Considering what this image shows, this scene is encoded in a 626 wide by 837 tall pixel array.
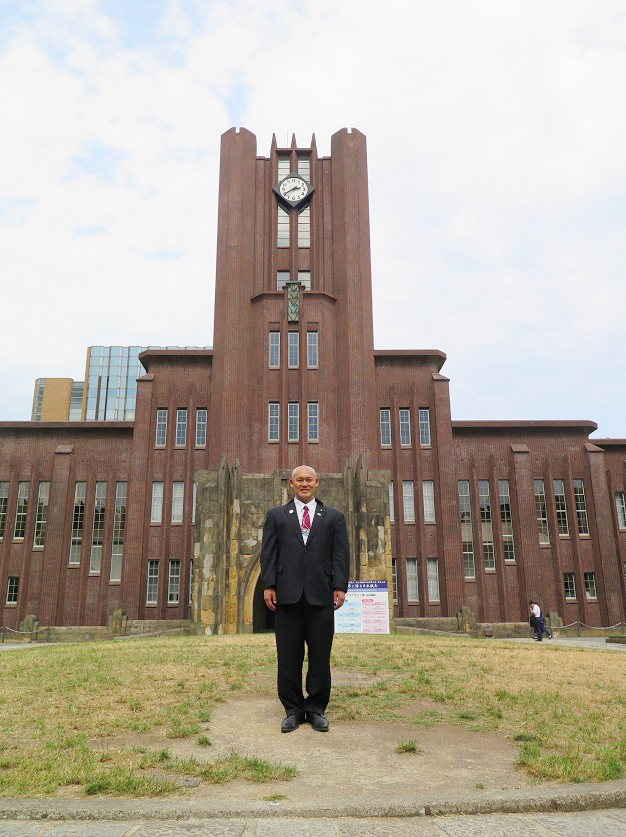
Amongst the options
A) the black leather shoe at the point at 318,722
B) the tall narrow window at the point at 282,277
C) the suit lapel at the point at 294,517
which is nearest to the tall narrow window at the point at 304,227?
the tall narrow window at the point at 282,277

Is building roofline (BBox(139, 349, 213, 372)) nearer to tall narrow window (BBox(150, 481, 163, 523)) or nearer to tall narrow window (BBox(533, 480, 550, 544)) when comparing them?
tall narrow window (BBox(150, 481, 163, 523))

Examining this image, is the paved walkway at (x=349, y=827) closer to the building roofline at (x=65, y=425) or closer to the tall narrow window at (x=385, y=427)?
the tall narrow window at (x=385, y=427)

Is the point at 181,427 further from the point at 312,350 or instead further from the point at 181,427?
the point at 312,350

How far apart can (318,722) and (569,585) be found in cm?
3381

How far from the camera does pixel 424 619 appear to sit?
30.1 metres

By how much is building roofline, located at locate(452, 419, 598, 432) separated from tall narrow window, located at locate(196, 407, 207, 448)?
13.4 metres

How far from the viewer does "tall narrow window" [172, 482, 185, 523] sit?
34469mm

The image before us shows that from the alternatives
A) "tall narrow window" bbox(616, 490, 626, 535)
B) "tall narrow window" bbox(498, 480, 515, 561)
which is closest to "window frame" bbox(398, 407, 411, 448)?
"tall narrow window" bbox(498, 480, 515, 561)

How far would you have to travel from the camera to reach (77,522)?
36.1m

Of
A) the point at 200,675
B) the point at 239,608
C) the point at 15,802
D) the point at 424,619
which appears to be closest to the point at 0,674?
the point at 200,675

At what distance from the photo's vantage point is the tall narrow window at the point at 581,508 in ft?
122

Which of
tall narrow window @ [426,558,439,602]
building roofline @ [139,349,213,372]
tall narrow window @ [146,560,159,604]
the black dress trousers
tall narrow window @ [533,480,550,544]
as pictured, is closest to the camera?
the black dress trousers

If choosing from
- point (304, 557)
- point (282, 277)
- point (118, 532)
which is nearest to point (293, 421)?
point (282, 277)

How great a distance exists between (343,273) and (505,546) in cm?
1674
